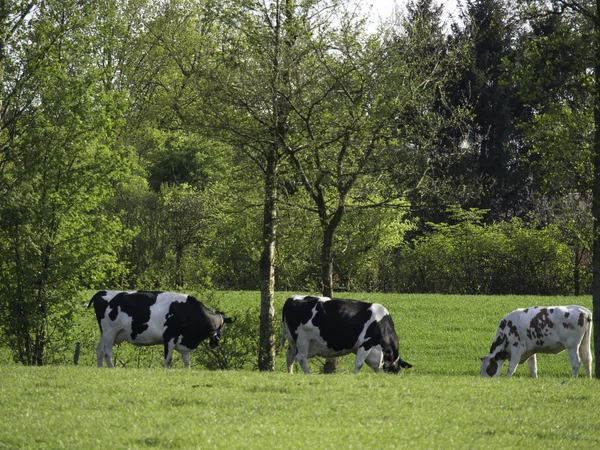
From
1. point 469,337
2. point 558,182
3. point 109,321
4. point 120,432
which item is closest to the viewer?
point 120,432

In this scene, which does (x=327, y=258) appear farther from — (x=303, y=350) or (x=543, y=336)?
(x=543, y=336)

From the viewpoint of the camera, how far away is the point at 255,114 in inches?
791

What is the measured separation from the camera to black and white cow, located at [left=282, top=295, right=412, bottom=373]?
63.7ft

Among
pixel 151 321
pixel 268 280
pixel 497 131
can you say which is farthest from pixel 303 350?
pixel 497 131

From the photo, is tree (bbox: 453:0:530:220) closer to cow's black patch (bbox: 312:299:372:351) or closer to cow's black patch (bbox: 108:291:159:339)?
cow's black patch (bbox: 312:299:372:351)

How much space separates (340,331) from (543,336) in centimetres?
472

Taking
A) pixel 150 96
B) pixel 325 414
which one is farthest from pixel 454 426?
pixel 150 96

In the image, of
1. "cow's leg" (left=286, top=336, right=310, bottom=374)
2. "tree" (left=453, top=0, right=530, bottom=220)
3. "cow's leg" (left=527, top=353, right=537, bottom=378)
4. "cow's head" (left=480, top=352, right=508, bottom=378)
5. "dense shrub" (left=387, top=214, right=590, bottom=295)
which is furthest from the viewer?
"tree" (left=453, top=0, right=530, bottom=220)

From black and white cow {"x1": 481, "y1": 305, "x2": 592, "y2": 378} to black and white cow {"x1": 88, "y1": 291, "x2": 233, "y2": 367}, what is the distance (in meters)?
6.83

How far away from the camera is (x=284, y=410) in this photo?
12695 millimetres

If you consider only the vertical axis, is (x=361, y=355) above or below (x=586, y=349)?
below

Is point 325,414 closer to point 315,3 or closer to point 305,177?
point 305,177

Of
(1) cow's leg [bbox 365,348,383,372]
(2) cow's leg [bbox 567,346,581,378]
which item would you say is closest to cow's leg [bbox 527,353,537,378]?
(2) cow's leg [bbox 567,346,581,378]

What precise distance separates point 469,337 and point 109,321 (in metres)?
13.6
